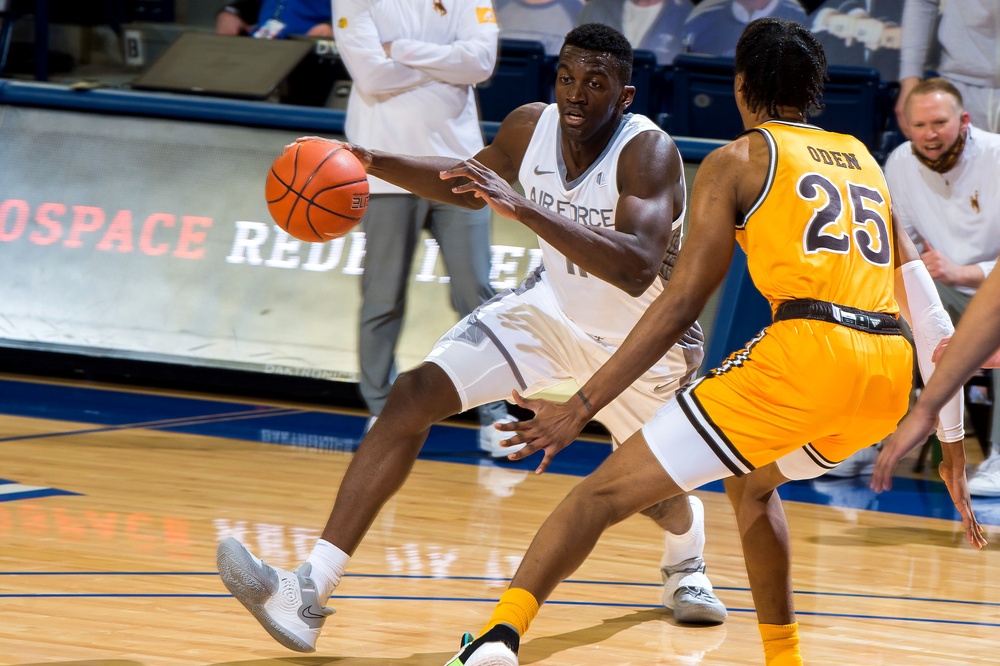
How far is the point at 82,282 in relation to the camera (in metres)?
8.16

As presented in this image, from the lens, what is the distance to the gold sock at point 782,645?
359 cm

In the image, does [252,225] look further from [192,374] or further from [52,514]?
[52,514]

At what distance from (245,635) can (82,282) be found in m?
4.66

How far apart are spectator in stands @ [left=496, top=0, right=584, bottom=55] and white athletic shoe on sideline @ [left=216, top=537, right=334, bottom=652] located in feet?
20.1

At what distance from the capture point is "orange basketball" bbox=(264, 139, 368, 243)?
4434 millimetres

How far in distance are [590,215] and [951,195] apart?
3.14m

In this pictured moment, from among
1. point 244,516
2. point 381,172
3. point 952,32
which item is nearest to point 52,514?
point 244,516

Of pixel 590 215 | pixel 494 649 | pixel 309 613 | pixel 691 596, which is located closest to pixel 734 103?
pixel 590 215

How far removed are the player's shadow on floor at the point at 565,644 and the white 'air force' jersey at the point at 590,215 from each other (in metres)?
0.92

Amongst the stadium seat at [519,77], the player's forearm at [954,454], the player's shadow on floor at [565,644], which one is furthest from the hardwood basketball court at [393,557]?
the stadium seat at [519,77]

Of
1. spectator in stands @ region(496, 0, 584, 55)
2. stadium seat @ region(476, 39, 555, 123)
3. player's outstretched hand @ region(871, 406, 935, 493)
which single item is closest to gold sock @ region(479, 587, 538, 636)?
player's outstretched hand @ region(871, 406, 935, 493)

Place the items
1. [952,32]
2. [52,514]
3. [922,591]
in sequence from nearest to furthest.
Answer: [922,591]
[52,514]
[952,32]

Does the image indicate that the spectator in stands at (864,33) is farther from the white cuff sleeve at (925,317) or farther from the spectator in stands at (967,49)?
the white cuff sleeve at (925,317)

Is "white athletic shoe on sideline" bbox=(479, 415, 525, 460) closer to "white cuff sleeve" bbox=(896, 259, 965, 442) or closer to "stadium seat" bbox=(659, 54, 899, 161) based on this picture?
"stadium seat" bbox=(659, 54, 899, 161)
